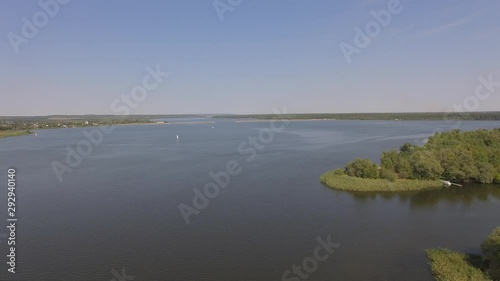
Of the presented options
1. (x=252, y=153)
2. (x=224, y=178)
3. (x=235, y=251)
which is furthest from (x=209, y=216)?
(x=252, y=153)

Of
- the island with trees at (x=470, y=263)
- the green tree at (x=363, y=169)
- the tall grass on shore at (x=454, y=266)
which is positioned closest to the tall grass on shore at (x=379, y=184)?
the green tree at (x=363, y=169)

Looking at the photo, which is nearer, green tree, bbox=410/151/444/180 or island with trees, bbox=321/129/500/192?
island with trees, bbox=321/129/500/192

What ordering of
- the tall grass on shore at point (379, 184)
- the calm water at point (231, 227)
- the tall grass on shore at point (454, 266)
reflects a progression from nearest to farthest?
the tall grass on shore at point (454, 266) → the calm water at point (231, 227) → the tall grass on shore at point (379, 184)

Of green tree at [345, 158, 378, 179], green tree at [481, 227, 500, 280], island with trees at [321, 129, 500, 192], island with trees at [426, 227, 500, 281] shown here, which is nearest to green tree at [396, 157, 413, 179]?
island with trees at [321, 129, 500, 192]

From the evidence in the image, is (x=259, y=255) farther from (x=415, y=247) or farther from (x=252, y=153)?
(x=252, y=153)

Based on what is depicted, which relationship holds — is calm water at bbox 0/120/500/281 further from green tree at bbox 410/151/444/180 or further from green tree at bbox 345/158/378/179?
green tree at bbox 345/158/378/179

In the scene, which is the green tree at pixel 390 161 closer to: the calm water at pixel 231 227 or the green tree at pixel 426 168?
the green tree at pixel 426 168

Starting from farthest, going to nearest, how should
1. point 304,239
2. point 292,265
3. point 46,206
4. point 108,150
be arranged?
point 108,150 < point 46,206 < point 304,239 < point 292,265
